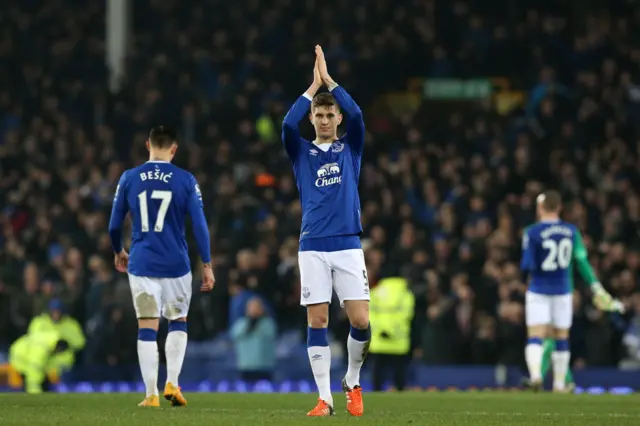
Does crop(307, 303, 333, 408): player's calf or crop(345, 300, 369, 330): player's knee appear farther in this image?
crop(345, 300, 369, 330): player's knee

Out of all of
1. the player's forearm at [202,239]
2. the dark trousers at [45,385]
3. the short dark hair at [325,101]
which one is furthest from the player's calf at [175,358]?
the dark trousers at [45,385]

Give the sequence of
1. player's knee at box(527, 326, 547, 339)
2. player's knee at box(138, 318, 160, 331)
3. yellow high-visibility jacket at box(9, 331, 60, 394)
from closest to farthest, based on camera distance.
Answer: player's knee at box(138, 318, 160, 331) < player's knee at box(527, 326, 547, 339) < yellow high-visibility jacket at box(9, 331, 60, 394)

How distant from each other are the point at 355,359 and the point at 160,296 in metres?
1.84

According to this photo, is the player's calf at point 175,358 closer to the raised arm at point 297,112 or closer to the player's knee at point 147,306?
the player's knee at point 147,306

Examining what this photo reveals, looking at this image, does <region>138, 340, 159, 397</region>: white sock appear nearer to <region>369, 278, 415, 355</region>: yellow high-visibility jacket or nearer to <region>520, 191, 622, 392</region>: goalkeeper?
<region>520, 191, 622, 392</region>: goalkeeper

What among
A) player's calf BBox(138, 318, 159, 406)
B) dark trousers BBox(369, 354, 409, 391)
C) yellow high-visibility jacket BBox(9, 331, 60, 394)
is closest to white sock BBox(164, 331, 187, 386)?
player's calf BBox(138, 318, 159, 406)

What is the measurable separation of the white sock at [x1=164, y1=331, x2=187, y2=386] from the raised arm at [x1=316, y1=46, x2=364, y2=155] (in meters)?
2.29

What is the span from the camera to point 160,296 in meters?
12.1

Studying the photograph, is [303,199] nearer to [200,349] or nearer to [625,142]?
[200,349]

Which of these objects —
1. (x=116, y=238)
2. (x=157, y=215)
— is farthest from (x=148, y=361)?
(x=157, y=215)

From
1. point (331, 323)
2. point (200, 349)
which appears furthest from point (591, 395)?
point (200, 349)

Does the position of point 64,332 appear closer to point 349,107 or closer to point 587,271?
point 587,271

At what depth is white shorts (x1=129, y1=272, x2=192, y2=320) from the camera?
12.0 m

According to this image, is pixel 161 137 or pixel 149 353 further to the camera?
pixel 161 137
